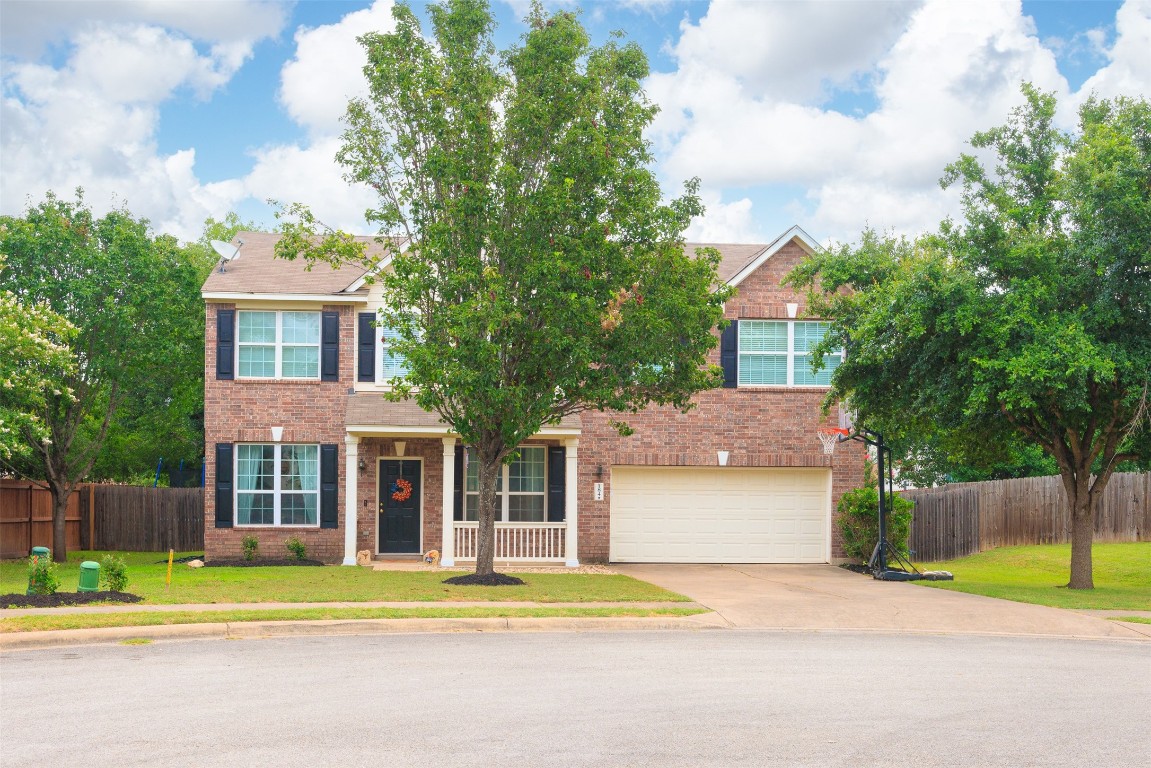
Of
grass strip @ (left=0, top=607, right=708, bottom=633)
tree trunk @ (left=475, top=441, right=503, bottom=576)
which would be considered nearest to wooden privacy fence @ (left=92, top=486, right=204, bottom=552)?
tree trunk @ (left=475, top=441, right=503, bottom=576)

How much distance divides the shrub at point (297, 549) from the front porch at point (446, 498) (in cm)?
85

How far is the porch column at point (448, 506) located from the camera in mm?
22562

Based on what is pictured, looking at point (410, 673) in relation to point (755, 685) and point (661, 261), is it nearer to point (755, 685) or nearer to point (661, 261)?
point (755, 685)

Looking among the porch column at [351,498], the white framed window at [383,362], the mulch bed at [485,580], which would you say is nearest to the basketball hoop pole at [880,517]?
the mulch bed at [485,580]

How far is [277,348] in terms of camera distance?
927 inches

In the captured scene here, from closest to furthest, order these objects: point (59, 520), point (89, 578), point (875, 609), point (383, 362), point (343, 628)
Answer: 1. point (343, 628)
2. point (89, 578)
3. point (875, 609)
4. point (383, 362)
5. point (59, 520)

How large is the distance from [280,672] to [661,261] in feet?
32.2

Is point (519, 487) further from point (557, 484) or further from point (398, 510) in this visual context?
point (398, 510)

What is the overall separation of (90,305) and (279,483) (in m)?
5.53

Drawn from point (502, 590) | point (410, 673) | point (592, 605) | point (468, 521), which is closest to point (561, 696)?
point (410, 673)

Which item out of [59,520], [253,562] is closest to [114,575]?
[253,562]

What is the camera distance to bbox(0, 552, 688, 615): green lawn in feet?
52.2

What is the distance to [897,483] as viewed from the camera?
161 feet

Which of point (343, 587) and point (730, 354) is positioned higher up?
point (730, 354)
